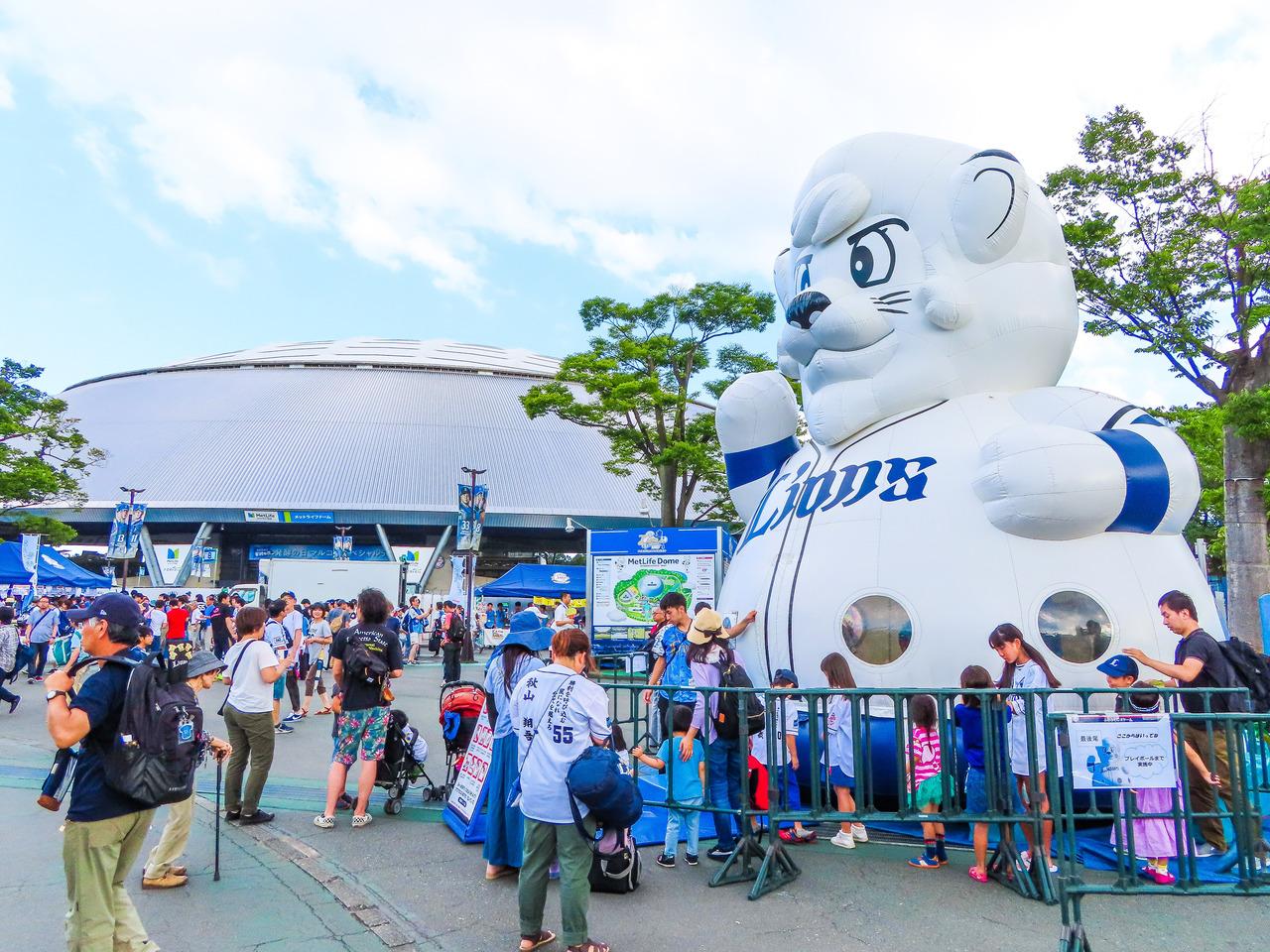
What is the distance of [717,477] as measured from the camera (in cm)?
2508

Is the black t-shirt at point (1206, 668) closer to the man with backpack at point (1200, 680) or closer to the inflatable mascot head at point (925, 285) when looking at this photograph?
the man with backpack at point (1200, 680)

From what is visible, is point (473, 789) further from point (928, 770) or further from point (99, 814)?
point (928, 770)

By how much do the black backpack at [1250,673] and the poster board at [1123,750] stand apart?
73.6 inches

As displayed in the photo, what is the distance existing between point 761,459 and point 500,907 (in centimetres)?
556

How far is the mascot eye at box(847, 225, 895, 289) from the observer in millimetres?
7957

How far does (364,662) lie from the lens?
6.63 metres

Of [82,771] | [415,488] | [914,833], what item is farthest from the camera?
[415,488]

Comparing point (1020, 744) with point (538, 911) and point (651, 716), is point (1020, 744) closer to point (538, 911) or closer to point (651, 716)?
point (538, 911)

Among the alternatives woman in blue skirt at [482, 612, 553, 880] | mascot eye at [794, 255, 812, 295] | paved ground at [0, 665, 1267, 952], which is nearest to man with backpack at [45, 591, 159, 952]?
paved ground at [0, 665, 1267, 952]

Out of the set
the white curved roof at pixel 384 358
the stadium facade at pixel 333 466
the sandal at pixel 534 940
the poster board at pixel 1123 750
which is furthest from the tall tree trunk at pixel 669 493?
the white curved roof at pixel 384 358

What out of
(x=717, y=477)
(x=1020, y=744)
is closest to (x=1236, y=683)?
(x=1020, y=744)

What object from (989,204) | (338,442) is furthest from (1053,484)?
(338,442)

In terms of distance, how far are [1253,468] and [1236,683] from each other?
997 cm

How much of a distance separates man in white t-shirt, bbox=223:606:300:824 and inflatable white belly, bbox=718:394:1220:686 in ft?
12.8
